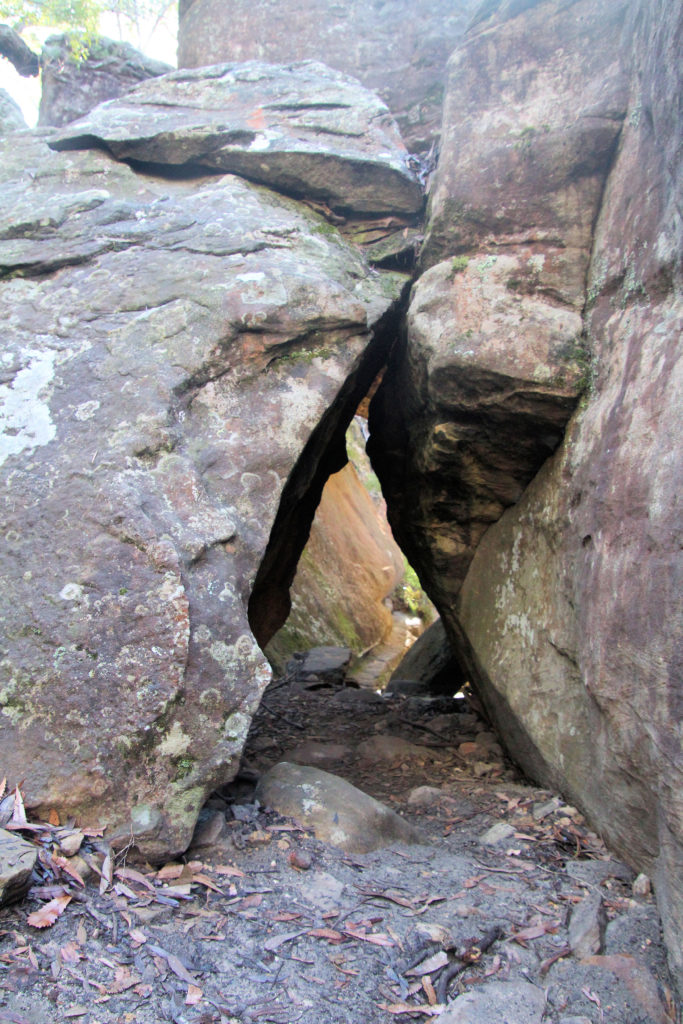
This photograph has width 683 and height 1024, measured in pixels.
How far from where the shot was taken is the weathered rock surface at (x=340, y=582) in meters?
9.07

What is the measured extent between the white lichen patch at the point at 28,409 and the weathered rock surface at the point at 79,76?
4.03 m

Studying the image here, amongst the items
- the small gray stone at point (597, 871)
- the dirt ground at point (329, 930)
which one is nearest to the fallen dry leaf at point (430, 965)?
the dirt ground at point (329, 930)

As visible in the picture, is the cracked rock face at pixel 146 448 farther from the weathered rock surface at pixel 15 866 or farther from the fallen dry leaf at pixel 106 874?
the weathered rock surface at pixel 15 866

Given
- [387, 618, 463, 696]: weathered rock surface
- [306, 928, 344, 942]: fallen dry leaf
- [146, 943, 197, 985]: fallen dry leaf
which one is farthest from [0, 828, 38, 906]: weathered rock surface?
[387, 618, 463, 696]: weathered rock surface

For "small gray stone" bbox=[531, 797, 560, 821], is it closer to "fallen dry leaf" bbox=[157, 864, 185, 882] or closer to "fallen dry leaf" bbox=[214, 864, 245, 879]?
"fallen dry leaf" bbox=[214, 864, 245, 879]

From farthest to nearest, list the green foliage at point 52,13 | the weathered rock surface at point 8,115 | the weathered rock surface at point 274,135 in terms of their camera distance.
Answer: the green foliage at point 52,13
the weathered rock surface at point 8,115
the weathered rock surface at point 274,135

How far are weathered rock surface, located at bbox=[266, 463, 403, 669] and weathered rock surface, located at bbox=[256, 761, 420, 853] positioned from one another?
4925 millimetres

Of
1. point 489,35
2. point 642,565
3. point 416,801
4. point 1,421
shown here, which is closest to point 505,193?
point 489,35

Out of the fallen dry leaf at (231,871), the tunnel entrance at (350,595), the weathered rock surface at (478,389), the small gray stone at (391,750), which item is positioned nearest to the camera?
the fallen dry leaf at (231,871)

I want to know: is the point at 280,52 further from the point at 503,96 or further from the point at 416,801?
the point at 416,801

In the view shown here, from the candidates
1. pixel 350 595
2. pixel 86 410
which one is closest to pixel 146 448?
pixel 86 410

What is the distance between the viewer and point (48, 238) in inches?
158

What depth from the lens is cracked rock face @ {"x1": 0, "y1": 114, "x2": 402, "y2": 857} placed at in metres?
2.71

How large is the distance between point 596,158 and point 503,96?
0.75 metres
